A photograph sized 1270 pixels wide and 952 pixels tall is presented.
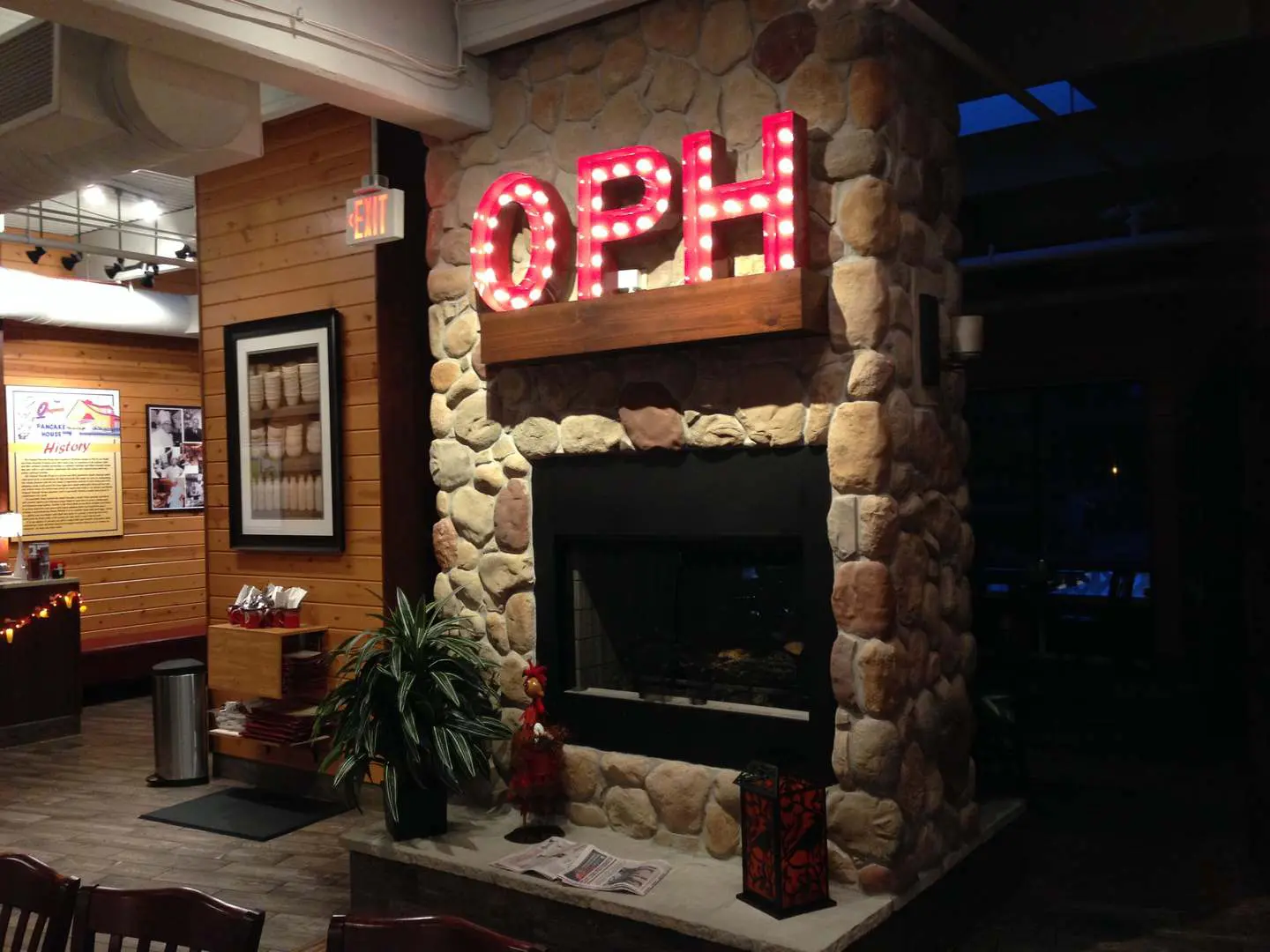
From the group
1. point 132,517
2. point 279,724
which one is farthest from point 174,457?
point 279,724

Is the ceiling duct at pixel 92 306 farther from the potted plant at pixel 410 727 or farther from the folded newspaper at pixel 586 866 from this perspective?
the folded newspaper at pixel 586 866

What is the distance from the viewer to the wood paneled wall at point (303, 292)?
534 cm

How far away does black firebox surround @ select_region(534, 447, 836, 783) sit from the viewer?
3.49m

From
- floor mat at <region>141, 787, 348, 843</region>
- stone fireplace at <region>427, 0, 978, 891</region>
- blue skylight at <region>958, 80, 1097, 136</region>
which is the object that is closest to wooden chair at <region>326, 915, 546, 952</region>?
stone fireplace at <region>427, 0, 978, 891</region>

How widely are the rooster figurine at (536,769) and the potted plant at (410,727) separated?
6.0 inches

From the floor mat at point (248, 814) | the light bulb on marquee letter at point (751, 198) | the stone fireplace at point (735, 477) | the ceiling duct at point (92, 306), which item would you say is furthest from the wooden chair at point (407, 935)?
the ceiling duct at point (92, 306)

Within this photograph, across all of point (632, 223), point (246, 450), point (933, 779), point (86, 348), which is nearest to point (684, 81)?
point (632, 223)

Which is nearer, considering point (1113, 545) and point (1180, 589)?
point (1180, 589)

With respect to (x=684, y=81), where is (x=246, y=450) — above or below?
below

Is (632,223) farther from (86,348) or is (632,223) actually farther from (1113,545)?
(86,348)

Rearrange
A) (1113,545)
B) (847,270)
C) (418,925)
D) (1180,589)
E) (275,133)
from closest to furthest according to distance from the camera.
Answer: (418,925) < (847,270) < (275,133) < (1180,589) < (1113,545)

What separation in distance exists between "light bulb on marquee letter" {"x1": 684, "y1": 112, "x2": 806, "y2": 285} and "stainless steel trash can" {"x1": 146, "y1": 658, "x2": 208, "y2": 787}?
155 inches

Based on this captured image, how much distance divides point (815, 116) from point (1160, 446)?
5367 millimetres

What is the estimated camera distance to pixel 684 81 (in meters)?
3.78
